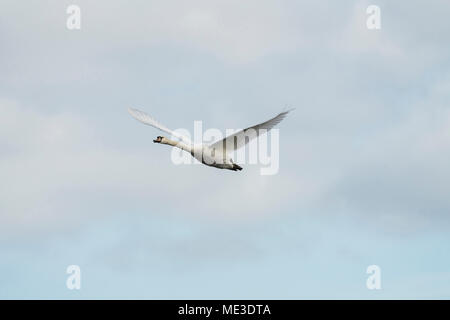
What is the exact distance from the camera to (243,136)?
77375 millimetres

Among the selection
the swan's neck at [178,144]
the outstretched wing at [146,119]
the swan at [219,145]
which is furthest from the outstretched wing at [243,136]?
the outstretched wing at [146,119]

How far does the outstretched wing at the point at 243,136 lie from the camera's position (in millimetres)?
74312

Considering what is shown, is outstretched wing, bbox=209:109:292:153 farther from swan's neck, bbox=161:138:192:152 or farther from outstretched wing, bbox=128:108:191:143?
outstretched wing, bbox=128:108:191:143

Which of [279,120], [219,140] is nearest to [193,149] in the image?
[219,140]

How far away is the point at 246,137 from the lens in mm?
77750

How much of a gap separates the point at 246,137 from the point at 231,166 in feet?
14.7

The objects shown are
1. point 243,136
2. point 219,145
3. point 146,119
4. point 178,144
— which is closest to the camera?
point 243,136

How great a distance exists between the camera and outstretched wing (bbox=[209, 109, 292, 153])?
74312 millimetres

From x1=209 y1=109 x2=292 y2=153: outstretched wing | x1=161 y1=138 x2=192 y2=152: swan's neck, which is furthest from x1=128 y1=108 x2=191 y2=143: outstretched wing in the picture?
x1=209 y1=109 x2=292 y2=153: outstretched wing

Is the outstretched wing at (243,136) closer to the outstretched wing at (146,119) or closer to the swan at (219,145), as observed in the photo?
the swan at (219,145)

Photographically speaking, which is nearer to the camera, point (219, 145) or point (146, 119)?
point (219, 145)

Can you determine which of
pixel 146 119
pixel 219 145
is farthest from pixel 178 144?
pixel 146 119

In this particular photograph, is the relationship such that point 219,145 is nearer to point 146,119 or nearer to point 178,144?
point 178,144
